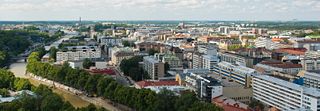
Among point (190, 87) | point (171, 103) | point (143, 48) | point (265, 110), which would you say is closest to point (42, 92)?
point (171, 103)

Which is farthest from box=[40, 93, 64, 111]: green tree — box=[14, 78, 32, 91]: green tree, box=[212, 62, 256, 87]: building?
box=[212, 62, 256, 87]: building

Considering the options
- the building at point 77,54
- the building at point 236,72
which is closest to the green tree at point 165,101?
the building at point 236,72

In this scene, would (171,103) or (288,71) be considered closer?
(171,103)

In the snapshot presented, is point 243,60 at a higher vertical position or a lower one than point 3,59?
higher

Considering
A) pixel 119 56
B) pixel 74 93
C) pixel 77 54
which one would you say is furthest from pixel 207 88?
pixel 77 54

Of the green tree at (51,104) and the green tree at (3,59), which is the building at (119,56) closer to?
the green tree at (3,59)

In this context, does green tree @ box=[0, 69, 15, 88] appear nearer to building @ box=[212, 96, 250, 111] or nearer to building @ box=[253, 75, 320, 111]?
building @ box=[212, 96, 250, 111]

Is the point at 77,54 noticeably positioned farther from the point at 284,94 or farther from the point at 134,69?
the point at 284,94

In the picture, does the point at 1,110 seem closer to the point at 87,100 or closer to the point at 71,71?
the point at 87,100
